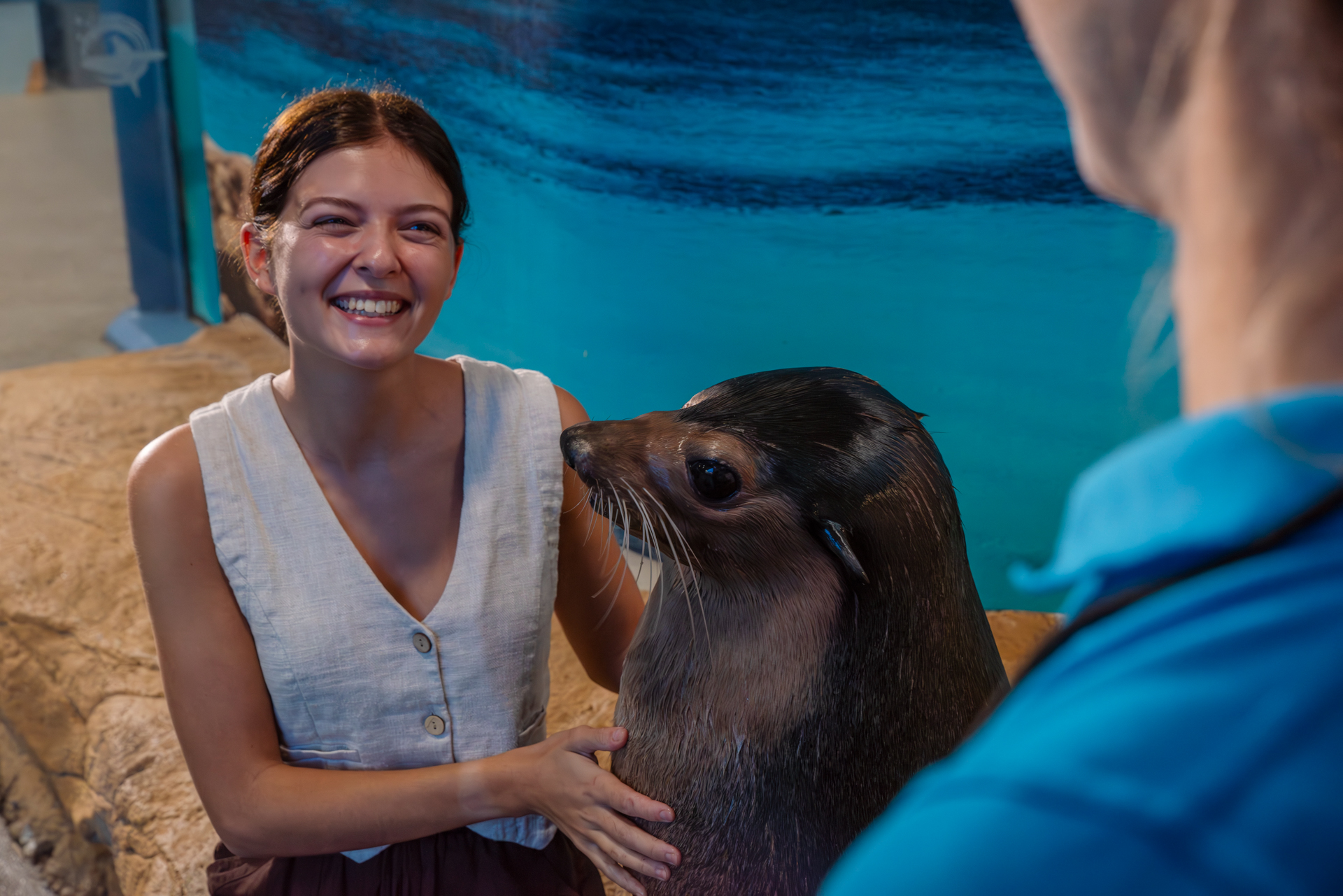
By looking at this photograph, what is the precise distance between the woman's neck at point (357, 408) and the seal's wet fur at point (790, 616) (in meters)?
0.48

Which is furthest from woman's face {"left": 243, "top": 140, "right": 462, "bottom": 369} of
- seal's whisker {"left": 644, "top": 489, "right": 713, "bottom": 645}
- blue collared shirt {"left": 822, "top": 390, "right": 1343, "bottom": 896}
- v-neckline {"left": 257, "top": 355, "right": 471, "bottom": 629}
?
blue collared shirt {"left": 822, "top": 390, "right": 1343, "bottom": 896}

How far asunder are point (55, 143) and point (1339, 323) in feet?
17.3

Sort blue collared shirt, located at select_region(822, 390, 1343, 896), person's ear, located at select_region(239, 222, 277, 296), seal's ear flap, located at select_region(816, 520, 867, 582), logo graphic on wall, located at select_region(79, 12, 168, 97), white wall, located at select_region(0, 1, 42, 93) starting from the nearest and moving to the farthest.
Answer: blue collared shirt, located at select_region(822, 390, 1343, 896) → seal's ear flap, located at select_region(816, 520, 867, 582) → person's ear, located at select_region(239, 222, 277, 296) → white wall, located at select_region(0, 1, 42, 93) → logo graphic on wall, located at select_region(79, 12, 168, 97)

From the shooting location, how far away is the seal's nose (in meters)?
1.17

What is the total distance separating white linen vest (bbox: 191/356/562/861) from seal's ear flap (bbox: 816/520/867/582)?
63 centimetres

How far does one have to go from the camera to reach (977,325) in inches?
99.0

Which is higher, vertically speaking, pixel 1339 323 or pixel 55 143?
pixel 1339 323

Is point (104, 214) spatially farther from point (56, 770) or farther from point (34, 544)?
point (56, 770)

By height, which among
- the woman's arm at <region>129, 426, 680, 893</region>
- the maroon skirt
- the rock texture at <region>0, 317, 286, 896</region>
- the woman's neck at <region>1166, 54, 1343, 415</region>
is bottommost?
the rock texture at <region>0, 317, 286, 896</region>

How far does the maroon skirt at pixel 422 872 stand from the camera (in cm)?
154

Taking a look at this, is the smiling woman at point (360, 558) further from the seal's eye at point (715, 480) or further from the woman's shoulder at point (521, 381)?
the seal's eye at point (715, 480)

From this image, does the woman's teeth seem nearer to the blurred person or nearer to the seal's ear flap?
the seal's ear flap

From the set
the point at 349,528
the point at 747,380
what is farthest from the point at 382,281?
the point at 747,380

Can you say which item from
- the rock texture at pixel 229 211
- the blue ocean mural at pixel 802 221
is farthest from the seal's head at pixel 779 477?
the rock texture at pixel 229 211
